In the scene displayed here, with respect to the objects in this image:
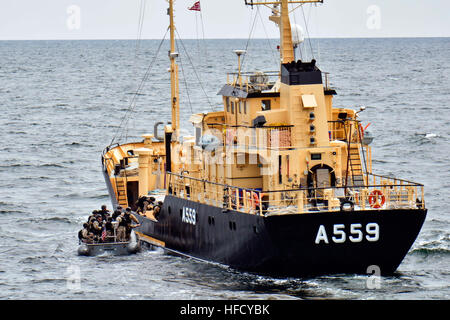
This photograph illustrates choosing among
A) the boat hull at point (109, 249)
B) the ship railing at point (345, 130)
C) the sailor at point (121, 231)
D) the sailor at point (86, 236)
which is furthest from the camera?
the sailor at point (121, 231)

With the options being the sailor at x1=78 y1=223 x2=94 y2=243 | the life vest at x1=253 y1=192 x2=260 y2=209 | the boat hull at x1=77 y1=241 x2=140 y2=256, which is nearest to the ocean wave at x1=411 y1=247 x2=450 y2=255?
the life vest at x1=253 y1=192 x2=260 y2=209

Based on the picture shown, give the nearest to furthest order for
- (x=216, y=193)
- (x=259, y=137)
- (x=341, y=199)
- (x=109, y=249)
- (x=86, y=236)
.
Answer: (x=341, y=199) < (x=259, y=137) < (x=216, y=193) < (x=109, y=249) < (x=86, y=236)

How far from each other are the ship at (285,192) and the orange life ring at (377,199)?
0.11 ft

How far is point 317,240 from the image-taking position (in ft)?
104

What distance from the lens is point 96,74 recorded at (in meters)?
171

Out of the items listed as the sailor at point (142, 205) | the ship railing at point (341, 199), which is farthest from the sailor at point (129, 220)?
the ship railing at point (341, 199)

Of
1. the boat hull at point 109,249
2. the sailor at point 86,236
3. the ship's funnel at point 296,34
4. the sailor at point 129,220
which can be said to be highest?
the ship's funnel at point 296,34

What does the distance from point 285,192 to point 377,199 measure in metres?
3.25

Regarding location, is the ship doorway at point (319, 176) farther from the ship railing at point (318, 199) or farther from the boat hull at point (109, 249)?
the boat hull at point (109, 249)

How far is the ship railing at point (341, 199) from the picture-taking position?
31.8m

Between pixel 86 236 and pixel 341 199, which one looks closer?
pixel 341 199

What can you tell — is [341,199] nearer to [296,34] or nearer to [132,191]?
[296,34]

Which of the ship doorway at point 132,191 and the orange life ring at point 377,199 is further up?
the orange life ring at point 377,199

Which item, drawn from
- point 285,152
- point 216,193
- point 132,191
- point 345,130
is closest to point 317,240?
point 285,152
